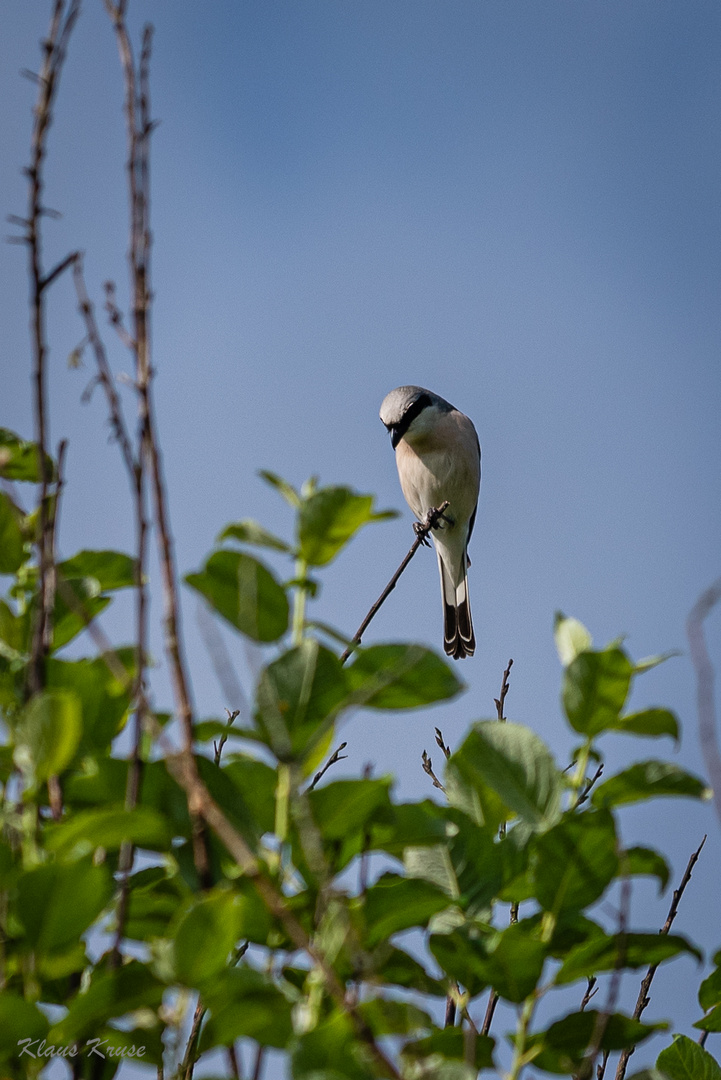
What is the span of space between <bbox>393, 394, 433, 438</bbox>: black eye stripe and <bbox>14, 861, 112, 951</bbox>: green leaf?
6.27 m

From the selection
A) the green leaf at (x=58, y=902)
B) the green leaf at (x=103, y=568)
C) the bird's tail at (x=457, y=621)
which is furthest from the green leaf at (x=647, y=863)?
the bird's tail at (x=457, y=621)

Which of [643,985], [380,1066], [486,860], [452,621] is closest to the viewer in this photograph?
[380,1066]

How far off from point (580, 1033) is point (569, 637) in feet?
1.28

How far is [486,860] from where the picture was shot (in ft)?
3.33

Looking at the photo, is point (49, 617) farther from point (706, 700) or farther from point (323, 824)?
point (706, 700)

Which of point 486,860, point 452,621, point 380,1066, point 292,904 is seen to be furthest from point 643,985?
point 452,621

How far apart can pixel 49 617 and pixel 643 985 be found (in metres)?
1.50

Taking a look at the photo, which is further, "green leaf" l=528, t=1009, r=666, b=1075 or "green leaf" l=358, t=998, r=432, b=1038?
"green leaf" l=528, t=1009, r=666, b=1075

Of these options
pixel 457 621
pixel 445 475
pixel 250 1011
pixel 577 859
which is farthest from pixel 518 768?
pixel 457 621

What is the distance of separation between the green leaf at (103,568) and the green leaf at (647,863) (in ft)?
2.03

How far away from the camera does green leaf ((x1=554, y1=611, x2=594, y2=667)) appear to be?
1.07 meters

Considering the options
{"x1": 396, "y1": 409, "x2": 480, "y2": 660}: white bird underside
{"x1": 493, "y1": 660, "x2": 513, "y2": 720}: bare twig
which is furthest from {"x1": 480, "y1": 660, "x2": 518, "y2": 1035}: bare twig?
{"x1": 396, "y1": 409, "x2": 480, "y2": 660}: white bird underside

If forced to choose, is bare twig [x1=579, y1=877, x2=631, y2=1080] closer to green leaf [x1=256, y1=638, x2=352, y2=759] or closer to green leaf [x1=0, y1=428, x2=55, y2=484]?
green leaf [x1=256, y1=638, x2=352, y2=759]

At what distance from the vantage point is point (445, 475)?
22.4 feet
